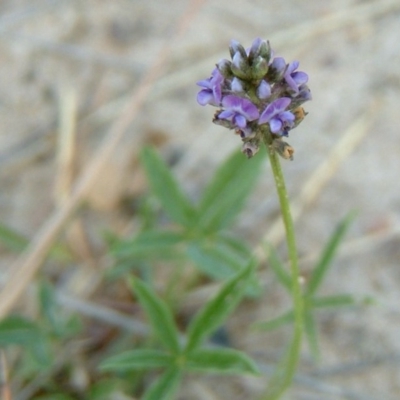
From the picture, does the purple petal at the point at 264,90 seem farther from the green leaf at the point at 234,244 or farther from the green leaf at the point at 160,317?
the green leaf at the point at 234,244

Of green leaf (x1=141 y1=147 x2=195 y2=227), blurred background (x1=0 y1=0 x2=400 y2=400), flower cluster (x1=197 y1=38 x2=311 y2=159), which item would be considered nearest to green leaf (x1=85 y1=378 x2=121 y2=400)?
blurred background (x1=0 y1=0 x2=400 y2=400)

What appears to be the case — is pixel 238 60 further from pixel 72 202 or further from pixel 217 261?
pixel 72 202

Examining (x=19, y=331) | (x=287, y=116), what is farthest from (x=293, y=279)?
(x=19, y=331)

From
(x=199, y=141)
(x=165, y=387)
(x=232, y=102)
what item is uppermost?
(x=199, y=141)

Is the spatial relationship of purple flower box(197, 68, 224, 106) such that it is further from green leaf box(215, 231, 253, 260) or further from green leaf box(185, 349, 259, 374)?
green leaf box(215, 231, 253, 260)

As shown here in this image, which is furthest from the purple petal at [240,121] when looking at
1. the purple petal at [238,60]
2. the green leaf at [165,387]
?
the green leaf at [165,387]

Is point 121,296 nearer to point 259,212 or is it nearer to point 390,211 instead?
point 259,212

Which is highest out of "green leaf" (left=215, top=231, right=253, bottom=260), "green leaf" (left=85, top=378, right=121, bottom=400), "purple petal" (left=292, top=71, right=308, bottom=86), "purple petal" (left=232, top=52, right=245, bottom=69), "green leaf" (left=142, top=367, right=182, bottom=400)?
"green leaf" (left=215, top=231, right=253, bottom=260)
